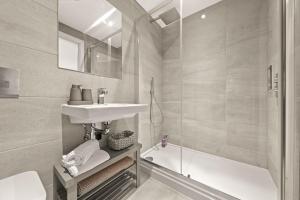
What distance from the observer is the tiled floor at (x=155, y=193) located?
43.1 inches

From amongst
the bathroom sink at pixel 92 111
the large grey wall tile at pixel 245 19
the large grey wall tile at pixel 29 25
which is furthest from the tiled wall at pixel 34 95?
the large grey wall tile at pixel 245 19

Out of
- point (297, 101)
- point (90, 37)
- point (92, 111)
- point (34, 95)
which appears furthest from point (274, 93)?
point (34, 95)

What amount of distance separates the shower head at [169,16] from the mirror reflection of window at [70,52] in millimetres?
1319

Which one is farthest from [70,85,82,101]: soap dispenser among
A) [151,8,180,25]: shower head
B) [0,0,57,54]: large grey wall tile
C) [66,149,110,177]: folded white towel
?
[151,8,180,25]: shower head

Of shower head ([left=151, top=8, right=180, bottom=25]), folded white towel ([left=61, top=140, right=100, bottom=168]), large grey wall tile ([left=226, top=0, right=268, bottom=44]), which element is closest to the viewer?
folded white towel ([left=61, top=140, right=100, bottom=168])

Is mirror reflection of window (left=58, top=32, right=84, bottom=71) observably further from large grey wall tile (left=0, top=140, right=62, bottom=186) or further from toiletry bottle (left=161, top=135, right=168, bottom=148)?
toiletry bottle (left=161, top=135, right=168, bottom=148)

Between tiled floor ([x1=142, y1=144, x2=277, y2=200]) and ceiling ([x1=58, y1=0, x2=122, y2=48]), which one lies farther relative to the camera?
tiled floor ([x1=142, y1=144, x2=277, y2=200])

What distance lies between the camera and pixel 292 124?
704 millimetres

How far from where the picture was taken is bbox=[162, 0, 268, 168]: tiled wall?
4.81 ft

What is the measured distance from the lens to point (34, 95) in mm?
799

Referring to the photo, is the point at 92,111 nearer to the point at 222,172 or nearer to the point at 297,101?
the point at 297,101

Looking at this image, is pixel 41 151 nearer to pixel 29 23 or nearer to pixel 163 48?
pixel 29 23

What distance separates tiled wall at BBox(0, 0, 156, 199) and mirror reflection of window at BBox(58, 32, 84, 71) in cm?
4

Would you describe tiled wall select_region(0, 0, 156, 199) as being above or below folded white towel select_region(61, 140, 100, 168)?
above
